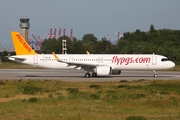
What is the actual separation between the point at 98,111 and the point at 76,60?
29910 millimetres

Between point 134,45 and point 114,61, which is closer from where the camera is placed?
point 114,61

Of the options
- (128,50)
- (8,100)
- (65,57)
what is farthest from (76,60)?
(128,50)

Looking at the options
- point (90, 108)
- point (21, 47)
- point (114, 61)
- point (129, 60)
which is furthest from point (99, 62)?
point (90, 108)

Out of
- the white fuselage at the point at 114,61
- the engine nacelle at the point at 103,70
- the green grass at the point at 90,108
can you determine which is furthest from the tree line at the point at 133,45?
the green grass at the point at 90,108

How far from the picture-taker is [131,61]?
45344 millimetres

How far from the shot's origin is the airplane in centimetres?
4497

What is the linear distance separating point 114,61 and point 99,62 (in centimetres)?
190

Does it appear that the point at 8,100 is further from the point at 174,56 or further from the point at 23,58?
the point at 174,56

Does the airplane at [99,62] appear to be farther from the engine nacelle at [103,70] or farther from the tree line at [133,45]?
the tree line at [133,45]

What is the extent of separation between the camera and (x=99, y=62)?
4647 cm

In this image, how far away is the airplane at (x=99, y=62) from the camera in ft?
148

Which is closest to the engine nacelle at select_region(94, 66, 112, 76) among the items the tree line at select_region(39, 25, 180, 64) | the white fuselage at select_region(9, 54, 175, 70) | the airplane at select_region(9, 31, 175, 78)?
the airplane at select_region(9, 31, 175, 78)

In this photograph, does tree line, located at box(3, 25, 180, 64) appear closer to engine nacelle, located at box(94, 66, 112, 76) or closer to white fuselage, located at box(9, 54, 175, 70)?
white fuselage, located at box(9, 54, 175, 70)

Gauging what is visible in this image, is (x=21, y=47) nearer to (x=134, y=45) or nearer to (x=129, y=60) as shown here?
(x=129, y=60)
